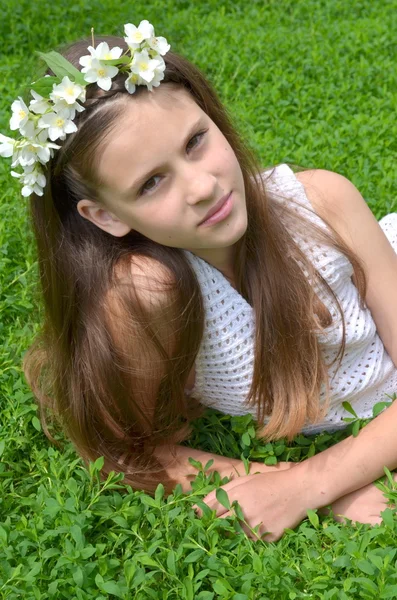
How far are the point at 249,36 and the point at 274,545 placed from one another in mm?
3895

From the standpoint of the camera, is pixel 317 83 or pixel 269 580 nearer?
pixel 269 580

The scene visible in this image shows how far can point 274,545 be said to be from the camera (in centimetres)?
254

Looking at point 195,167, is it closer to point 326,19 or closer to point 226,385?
point 226,385

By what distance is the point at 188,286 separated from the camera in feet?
8.34

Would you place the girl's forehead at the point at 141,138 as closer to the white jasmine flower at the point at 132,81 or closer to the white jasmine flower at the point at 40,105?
the white jasmine flower at the point at 132,81

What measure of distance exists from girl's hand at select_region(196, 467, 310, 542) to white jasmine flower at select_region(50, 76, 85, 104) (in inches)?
47.5

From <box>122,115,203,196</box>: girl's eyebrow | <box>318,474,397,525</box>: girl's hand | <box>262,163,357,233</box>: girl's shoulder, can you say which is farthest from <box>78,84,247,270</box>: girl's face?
<box>318,474,397,525</box>: girl's hand

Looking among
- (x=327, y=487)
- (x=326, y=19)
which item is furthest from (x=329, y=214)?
(x=326, y=19)

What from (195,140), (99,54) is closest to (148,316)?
(195,140)

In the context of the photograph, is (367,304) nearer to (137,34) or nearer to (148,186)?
(148,186)

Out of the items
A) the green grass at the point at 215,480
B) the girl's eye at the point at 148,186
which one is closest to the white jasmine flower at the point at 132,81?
the girl's eye at the point at 148,186

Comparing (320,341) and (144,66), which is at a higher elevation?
(144,66)

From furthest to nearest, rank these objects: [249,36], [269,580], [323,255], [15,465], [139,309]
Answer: [249,36]
[15,465]
[323,255]
[139,309]
[269,580]

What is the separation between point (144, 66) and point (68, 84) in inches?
7.7
